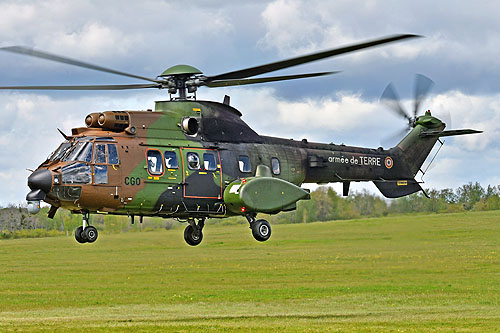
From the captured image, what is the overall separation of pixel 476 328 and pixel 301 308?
3578cm

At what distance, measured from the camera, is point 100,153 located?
23.9 metres

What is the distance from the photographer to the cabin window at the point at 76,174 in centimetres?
2330

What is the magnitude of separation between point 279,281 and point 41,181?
127 metres

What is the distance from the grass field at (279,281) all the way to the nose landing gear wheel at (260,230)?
219 feet

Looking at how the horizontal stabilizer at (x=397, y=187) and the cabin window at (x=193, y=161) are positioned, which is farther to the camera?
the horizontal stabilizer at (x=397, y=187)

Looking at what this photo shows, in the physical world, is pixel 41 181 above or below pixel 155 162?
below

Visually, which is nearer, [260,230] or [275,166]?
[260,230]

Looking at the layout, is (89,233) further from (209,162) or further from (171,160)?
(209,162)

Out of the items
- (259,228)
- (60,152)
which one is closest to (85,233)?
(60,152)

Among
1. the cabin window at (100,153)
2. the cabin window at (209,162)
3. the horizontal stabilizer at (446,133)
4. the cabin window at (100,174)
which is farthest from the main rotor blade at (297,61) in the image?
the horizontal stabilizer at (446,133)

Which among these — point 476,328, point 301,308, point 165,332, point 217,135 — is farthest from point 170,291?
point 217,135

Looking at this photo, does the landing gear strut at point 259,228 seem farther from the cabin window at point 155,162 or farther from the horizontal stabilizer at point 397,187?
the horizontal stabilizer at point 397,187

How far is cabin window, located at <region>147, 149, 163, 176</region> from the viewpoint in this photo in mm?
24781

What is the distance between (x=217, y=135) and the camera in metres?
26.9
